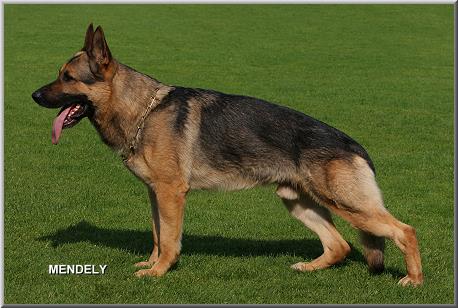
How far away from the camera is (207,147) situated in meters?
7.28

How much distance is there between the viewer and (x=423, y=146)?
14.5 m

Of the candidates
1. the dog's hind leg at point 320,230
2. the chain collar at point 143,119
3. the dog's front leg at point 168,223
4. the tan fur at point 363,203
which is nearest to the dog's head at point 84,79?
the chain collar at point 143,119

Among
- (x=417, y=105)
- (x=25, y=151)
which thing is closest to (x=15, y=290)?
(x=25, y=151)

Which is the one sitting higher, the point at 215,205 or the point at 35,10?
the point at 215,205

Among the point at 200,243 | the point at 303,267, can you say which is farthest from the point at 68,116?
the point at 303,267

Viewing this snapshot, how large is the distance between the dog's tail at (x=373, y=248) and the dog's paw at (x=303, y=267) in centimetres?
61

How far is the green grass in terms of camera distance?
22.9 ft

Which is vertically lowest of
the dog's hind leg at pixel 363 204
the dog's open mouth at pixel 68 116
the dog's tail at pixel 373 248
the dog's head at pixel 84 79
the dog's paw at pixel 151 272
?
the dog's paw at pixel 151 272

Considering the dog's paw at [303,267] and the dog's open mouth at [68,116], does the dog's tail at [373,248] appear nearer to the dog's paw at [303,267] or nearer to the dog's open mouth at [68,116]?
the dog's paw at [303,267]

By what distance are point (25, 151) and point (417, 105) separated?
1106 centimetres

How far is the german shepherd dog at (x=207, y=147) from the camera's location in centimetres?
706

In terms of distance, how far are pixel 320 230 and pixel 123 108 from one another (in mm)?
2453

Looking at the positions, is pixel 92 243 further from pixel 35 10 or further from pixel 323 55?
pixel 35 10

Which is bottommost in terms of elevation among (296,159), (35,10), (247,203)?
(35,10)
